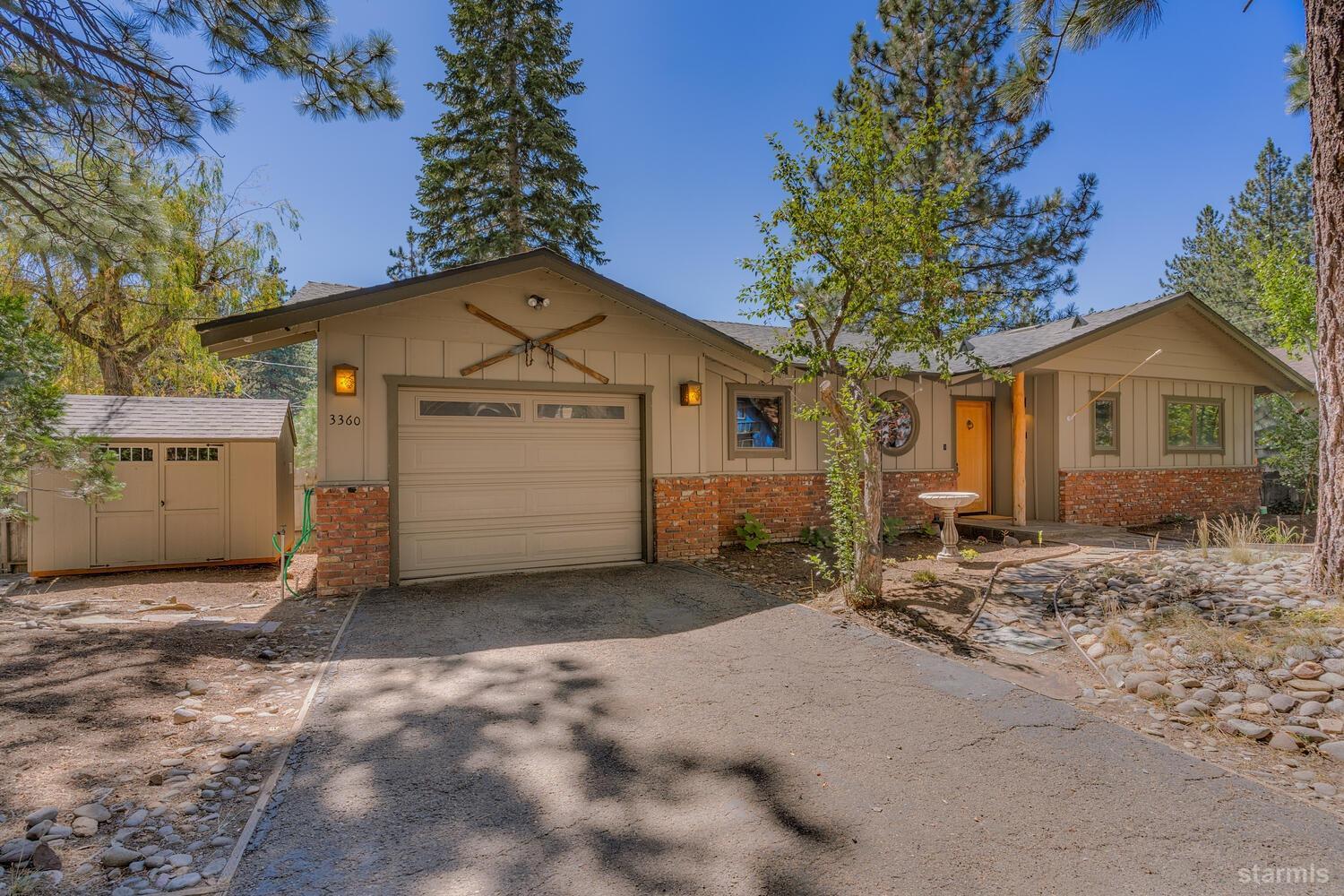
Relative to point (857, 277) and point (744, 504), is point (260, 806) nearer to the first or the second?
point (857, 277)

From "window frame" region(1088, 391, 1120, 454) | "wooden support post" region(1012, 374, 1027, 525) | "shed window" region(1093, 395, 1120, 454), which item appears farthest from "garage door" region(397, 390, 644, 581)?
"shed window" region(1093, 395, 1120, 454)

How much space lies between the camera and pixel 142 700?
139 inches

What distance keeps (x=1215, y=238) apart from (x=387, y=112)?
27.4 metres

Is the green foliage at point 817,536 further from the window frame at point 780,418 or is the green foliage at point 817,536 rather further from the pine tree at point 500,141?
the pine tree at point 500,141

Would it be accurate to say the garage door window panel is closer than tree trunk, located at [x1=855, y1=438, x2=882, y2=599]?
No

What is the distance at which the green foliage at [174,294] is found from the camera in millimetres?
11180

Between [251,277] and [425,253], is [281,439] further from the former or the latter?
[425,253]

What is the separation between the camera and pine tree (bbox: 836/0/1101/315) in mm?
13945

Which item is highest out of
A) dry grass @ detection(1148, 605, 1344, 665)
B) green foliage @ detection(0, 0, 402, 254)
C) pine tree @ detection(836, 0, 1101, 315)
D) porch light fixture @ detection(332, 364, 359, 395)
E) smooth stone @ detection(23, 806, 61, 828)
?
pine tree @ detection(836, 0, 1101, 315)

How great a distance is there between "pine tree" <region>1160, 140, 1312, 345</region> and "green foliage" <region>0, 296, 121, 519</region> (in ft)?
86.4

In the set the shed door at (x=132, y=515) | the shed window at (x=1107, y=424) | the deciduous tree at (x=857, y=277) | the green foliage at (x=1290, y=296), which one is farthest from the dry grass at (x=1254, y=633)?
the shed door at (x=132, y=515)

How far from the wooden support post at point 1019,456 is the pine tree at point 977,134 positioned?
15.8 ft

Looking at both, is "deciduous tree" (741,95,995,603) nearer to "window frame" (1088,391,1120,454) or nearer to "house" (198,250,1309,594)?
"house" (198,250,1309,594)

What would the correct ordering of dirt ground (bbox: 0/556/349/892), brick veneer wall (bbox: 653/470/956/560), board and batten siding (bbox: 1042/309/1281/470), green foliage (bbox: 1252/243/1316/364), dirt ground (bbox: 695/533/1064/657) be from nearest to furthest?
dirt ground (bbox: 0/556/349/892) → dirt ground (bbox: 695/533/1064/657) → brick veneer wall (bbox: 653/470/956/560) → green foliage (bbox: 1252/243/1316/364) → board and batten siding (bbox: 1042/309/1281/470)
